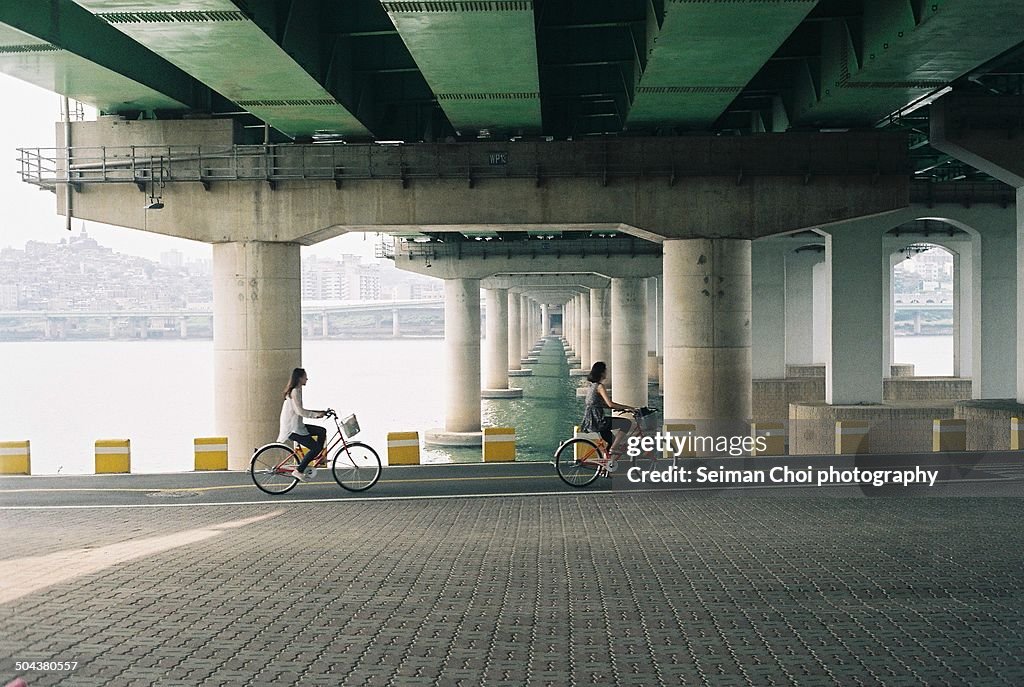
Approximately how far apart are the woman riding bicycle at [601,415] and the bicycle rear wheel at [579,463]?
0.22 metres

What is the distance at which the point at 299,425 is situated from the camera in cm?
1545

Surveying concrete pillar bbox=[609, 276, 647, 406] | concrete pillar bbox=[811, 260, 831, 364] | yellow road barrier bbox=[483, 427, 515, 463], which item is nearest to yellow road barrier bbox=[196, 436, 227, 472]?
yellow road barrier bbox=[483, 427, 515, 463]

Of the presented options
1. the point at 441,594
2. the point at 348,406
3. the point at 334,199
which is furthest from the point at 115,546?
the point at 348,406

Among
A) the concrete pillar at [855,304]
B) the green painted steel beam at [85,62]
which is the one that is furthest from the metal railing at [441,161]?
the concrete pillar at [855,304]

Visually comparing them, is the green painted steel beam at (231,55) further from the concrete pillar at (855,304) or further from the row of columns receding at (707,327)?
the concrete pillar at (855,304)

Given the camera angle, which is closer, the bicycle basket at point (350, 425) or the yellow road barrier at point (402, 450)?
the bicycle basket at point (350, 425)

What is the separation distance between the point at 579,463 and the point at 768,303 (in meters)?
32.6

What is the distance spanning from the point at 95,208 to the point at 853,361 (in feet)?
72.8

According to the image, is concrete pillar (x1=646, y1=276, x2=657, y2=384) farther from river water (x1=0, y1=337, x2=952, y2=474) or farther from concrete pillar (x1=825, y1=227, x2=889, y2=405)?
concrete pillar (x1=825, y1=227, x2=889, y2=405)

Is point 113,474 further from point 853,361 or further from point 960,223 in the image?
point 960,223

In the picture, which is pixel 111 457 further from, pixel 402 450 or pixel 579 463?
pixel 579 463

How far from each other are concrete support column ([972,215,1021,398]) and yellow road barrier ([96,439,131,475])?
1186 inches

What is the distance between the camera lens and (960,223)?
38.6 m

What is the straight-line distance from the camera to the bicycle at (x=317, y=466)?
15656 mm
